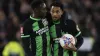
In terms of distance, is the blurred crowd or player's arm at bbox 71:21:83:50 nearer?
player's arm at bbox 71:21:83:50

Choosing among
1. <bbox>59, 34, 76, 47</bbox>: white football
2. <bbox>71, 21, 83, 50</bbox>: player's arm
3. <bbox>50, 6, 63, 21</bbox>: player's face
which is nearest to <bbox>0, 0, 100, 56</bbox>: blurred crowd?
<bbox>71, 21, 83, 50</bbox>: player's arm

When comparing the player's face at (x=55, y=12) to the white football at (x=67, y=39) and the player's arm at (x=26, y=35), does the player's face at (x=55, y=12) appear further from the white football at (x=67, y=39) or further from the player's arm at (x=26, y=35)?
the player's arm at (x=26, y=35)

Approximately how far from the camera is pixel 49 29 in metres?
8.17

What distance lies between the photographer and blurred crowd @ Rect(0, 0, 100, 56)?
46.3 feet

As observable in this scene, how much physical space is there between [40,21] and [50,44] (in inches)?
17.5

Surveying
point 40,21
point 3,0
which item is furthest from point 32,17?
point 3,0

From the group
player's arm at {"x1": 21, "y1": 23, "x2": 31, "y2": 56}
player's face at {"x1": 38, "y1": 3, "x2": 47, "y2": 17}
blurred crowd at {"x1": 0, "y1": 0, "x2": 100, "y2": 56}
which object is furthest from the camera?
blurred crowd at {"x1": 0, "y1": 0, "x2": 100, "y2": 56}

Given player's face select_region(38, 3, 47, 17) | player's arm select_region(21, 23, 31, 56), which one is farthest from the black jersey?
player's face select_region(38, 3, 47, 17)

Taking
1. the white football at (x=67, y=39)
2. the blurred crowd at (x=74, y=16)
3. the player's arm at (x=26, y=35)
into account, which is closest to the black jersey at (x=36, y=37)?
the player's arm at (x=26, y=35)

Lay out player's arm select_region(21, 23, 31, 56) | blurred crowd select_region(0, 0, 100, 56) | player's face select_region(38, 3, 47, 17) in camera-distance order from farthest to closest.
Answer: blurred crowd select_region(0, 0, 100, 56)
player's arm select_region(21, 23, 31, 56)
player's face select_region(38, 3, 47, 17)

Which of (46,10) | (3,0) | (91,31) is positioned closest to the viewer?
(46,10)

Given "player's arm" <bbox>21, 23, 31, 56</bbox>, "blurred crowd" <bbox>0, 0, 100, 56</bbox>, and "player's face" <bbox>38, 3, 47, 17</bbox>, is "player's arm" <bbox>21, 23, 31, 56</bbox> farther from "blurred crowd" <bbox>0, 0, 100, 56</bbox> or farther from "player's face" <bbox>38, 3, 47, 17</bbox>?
"blurred crowd" <bbox>0, 0, 100, 56</bbox>

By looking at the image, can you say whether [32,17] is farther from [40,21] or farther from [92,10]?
[92,10]

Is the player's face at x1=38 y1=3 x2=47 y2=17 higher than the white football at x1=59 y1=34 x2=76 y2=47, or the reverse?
the player's face at x1=38 y1=3 x2=47 y2=17
